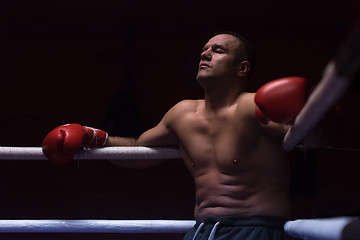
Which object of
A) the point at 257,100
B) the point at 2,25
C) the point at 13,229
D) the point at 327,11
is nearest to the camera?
the point at 257,100

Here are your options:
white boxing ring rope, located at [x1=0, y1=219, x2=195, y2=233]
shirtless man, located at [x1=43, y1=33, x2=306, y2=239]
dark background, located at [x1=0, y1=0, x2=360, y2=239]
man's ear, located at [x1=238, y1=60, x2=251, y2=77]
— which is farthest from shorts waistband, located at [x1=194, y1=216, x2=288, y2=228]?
dark background, located at [x1=0, y1=0, x2=360, y2=239]

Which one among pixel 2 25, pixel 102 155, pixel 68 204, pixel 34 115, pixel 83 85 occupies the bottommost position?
pixel 68 204

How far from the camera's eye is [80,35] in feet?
13.8

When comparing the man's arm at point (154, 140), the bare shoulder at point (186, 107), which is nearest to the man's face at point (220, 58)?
the bare shoulder at point (186, 107)

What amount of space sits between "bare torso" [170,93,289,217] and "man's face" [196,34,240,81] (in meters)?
0.14

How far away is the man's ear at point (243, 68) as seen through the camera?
65.6 inches

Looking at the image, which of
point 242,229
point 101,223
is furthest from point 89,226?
point 242,229

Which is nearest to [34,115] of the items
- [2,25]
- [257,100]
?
[2,25]

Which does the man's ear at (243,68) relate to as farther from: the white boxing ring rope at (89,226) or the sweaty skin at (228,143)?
the white boxing ring rope at (89,226)

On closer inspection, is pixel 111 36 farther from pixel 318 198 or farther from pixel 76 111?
pixel 318 198

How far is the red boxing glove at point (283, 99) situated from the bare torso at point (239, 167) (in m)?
0.28

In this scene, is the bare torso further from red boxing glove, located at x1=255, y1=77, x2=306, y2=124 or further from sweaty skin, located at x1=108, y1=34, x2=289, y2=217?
red boxing glove, located at x1=255, y1=77, x2=306, y2=124

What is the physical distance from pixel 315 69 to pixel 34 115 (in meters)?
2.80

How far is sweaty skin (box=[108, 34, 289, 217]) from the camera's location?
1.45 metres
